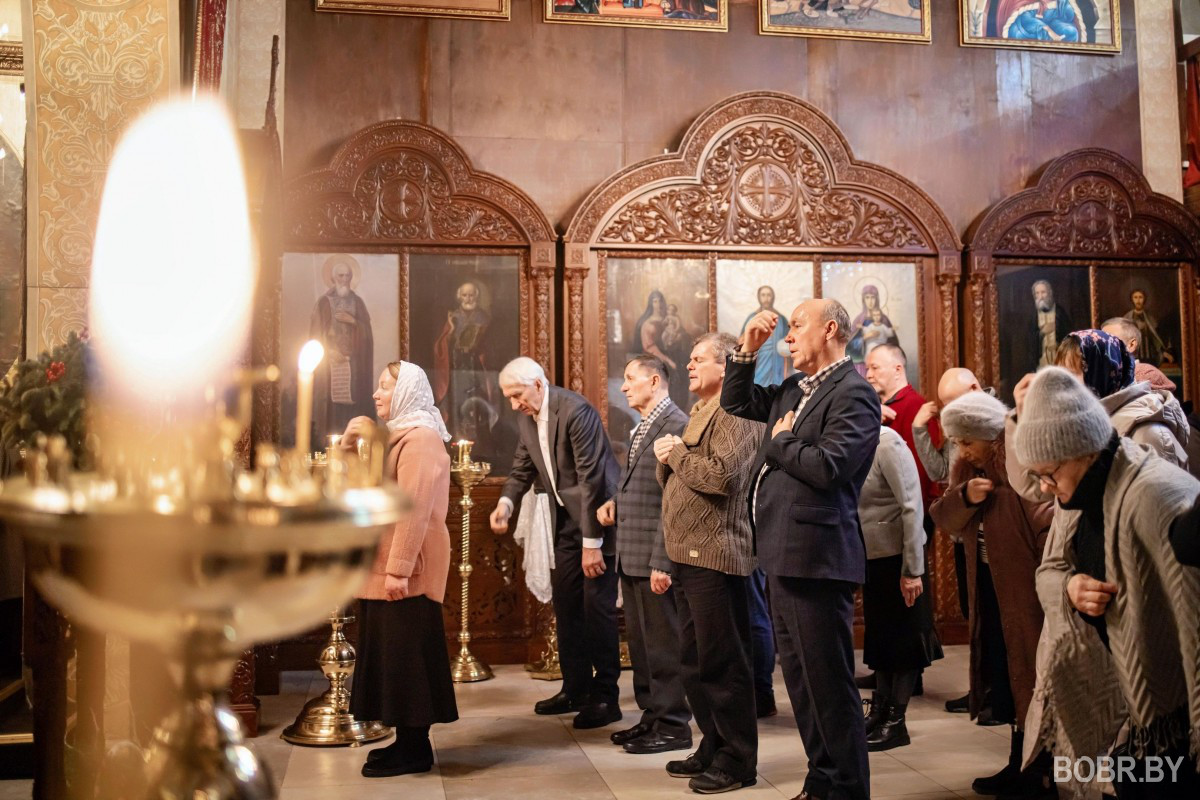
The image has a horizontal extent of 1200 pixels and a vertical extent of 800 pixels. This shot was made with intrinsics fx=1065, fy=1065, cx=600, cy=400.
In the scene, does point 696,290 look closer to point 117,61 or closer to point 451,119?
point 451,119

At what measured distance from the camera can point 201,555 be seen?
2.97 ft

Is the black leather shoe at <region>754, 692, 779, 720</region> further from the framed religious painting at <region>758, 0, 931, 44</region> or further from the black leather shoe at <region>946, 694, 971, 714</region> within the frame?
the framed religious painting at <region>758, 0, 931, 44</region>

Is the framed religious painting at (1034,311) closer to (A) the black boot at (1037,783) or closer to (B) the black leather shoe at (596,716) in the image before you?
(B) the black leather shoe at (596,716)

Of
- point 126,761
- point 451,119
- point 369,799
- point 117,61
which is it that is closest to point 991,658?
point 369,799

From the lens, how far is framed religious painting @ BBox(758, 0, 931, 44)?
7.87 metres

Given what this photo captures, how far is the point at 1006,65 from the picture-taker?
8141 millimetres

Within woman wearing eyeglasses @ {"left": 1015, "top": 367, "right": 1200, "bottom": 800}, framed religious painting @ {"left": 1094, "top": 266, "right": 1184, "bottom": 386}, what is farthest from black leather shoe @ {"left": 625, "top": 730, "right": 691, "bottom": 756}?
framed religious painting @ {"left": 1094, "top": 266, "right": 1184, "bottom": 386}

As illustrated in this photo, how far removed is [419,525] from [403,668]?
23.5 inches

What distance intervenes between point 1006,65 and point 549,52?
351 centimetres

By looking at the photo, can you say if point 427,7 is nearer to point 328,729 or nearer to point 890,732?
point 328,729

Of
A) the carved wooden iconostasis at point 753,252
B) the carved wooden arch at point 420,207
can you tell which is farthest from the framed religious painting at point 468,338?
the carved wooden iconostasis at point 753,252

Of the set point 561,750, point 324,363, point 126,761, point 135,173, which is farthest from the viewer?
point 324,363

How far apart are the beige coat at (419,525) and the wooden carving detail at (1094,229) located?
5.34 metres

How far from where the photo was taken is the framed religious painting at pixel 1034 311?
307 inches
